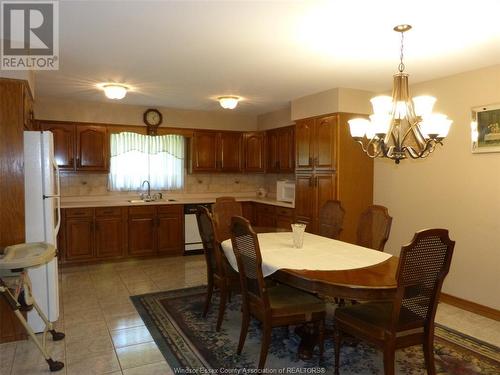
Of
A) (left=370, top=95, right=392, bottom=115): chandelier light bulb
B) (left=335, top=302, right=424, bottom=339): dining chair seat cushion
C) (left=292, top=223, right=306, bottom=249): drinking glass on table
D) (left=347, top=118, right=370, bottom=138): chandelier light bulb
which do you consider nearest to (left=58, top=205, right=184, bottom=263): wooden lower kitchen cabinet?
(left=292, top=223, right=306, bottom=249): drinking glass on table

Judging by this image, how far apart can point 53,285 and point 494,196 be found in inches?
160

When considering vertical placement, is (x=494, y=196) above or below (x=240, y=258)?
above

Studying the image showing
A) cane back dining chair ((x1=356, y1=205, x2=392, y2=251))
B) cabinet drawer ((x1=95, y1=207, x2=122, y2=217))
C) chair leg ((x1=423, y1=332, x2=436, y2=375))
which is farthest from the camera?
cabinet drawer ((x1=95, y1=207, x2=122, y2=217))

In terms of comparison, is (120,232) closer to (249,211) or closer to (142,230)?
(142,230)

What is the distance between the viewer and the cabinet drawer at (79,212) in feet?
16.6

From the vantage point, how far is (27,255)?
102 inches

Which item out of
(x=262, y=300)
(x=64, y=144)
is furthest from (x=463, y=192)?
(x=64, y=144)

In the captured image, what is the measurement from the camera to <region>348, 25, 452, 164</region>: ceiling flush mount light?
7.93 feet

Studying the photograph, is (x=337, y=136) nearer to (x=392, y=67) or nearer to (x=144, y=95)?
(x=392, y=67)

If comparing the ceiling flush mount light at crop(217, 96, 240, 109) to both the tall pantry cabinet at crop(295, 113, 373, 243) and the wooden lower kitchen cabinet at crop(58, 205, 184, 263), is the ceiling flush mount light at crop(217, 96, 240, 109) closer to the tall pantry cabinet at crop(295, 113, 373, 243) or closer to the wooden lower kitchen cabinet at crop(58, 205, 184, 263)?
the tall pantry cabinet at crop(295, 113, 373, 243)

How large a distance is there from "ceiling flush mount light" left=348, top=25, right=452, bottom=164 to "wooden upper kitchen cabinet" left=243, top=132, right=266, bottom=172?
3.89 m

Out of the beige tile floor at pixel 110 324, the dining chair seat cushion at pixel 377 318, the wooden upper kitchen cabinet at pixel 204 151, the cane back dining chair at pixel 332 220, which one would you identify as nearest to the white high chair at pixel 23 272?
the beige tile floor at pixel 110 324

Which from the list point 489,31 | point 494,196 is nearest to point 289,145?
point 494,196

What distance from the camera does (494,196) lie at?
3494mm
